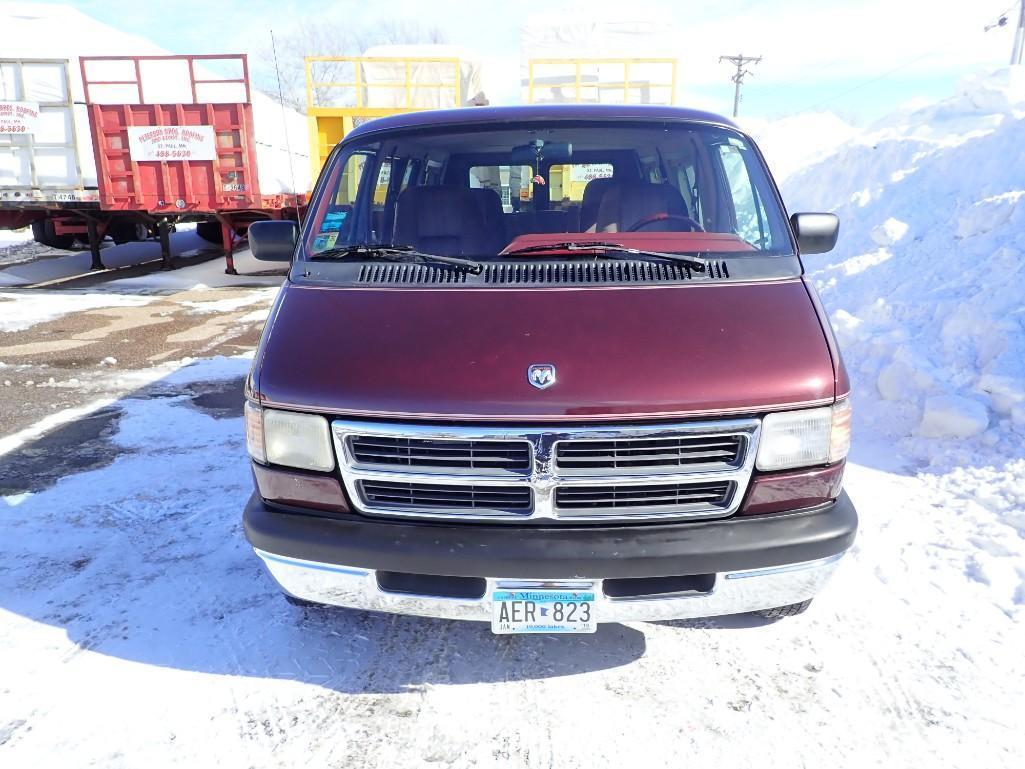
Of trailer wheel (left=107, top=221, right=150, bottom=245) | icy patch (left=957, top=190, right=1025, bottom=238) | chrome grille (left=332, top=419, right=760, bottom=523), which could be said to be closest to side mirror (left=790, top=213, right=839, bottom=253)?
chrome grille (left=332, top=419, right=760, bottom=523)

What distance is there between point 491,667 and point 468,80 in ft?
36.6

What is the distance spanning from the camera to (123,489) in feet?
13.2

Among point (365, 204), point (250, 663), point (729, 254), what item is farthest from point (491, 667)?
point (365, 204)

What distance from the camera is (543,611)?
224cm

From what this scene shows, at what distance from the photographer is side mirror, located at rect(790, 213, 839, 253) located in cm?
306

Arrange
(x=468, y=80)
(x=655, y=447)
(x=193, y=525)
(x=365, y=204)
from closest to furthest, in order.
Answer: (x=655, y=447)
(x=365, y=204)
(x=193, y=525)
(x=468, y=80)

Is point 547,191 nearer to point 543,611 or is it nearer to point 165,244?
point 543,611

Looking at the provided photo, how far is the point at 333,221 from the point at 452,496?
1503mm

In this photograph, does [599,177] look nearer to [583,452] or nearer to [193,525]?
[583,452]

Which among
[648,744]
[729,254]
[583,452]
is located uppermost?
[729,254]

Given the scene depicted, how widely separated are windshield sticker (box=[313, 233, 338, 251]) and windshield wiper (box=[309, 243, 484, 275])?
7 cm

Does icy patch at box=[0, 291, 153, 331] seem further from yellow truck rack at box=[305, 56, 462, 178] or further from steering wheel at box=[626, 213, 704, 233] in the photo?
steering wheel at box=[626, 213, 704, 233]

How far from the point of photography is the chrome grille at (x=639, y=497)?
2.24 m

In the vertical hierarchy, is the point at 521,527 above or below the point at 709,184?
below
